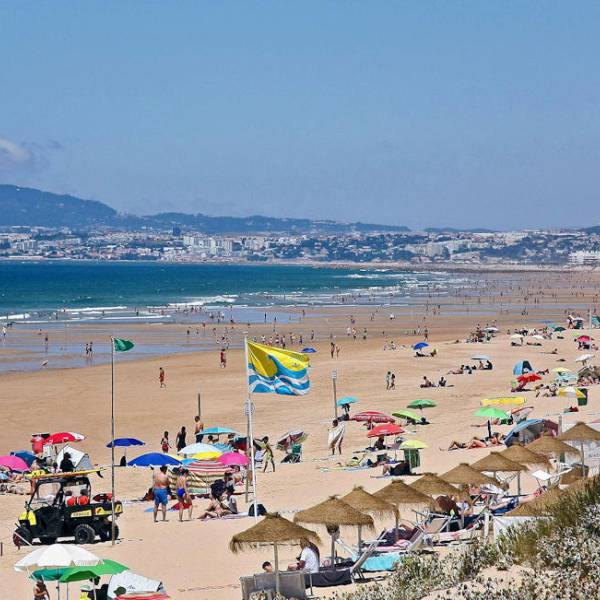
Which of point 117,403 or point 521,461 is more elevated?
point 521,461

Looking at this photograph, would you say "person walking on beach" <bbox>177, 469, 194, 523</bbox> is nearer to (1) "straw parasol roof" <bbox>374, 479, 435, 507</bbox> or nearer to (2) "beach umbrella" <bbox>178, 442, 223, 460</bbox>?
(2) "beach umbrella" <bbox>178, 442, 223, 460</bbox>

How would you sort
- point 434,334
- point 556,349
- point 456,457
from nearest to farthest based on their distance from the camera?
point 456,457 → point 556,349 → point 434,334

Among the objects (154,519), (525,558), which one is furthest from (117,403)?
(525,558)

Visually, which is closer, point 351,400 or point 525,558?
point 525,558

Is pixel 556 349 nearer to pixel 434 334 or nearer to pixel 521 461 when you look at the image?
pixel 434 334

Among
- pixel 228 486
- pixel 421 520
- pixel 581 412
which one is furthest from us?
pixel 581 412

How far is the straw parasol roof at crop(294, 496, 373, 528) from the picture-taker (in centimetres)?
1312

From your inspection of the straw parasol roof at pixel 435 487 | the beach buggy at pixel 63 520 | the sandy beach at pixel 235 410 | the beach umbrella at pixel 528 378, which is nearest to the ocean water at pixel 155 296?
the sandy beach at pixel 235 410

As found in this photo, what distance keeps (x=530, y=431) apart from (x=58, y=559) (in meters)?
11.8

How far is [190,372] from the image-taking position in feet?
144

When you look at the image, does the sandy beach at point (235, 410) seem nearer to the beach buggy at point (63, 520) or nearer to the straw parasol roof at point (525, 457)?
the beach buggy at point (63, 520)

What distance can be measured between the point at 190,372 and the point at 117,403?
27.8 ft

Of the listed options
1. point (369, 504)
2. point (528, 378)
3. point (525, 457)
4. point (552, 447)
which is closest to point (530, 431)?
point (552, 447)

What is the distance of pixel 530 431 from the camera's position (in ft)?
72.1
